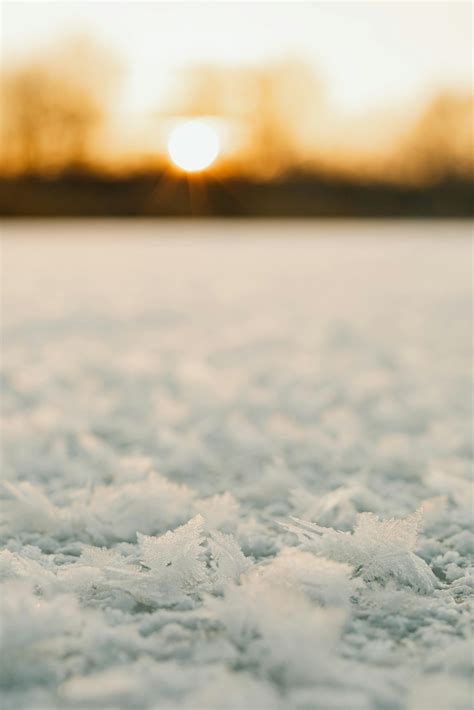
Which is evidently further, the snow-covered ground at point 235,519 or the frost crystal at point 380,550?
the frost crystal at point 380,550

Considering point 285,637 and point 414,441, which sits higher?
point 285,637

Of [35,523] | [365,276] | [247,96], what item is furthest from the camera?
[247,96]

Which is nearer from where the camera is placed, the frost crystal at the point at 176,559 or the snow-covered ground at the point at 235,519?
the snow-covered ground at the point at 235,519

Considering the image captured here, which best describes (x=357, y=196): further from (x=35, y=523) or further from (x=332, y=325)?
(x=35, y=523)

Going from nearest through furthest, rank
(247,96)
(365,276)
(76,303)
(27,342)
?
(27,342), (76,303), (365,276), (247,96)

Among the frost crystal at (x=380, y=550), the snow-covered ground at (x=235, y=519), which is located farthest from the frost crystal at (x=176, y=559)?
the frost crystal at (x=380, y=550)

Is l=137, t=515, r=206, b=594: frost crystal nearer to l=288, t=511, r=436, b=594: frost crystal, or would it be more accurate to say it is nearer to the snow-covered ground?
the snow-covered ground

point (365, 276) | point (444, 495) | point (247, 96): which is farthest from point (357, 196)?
point (444, 495)

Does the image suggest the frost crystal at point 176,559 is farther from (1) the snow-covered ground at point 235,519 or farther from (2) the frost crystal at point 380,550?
(2) the frost crystal at point 380,550
